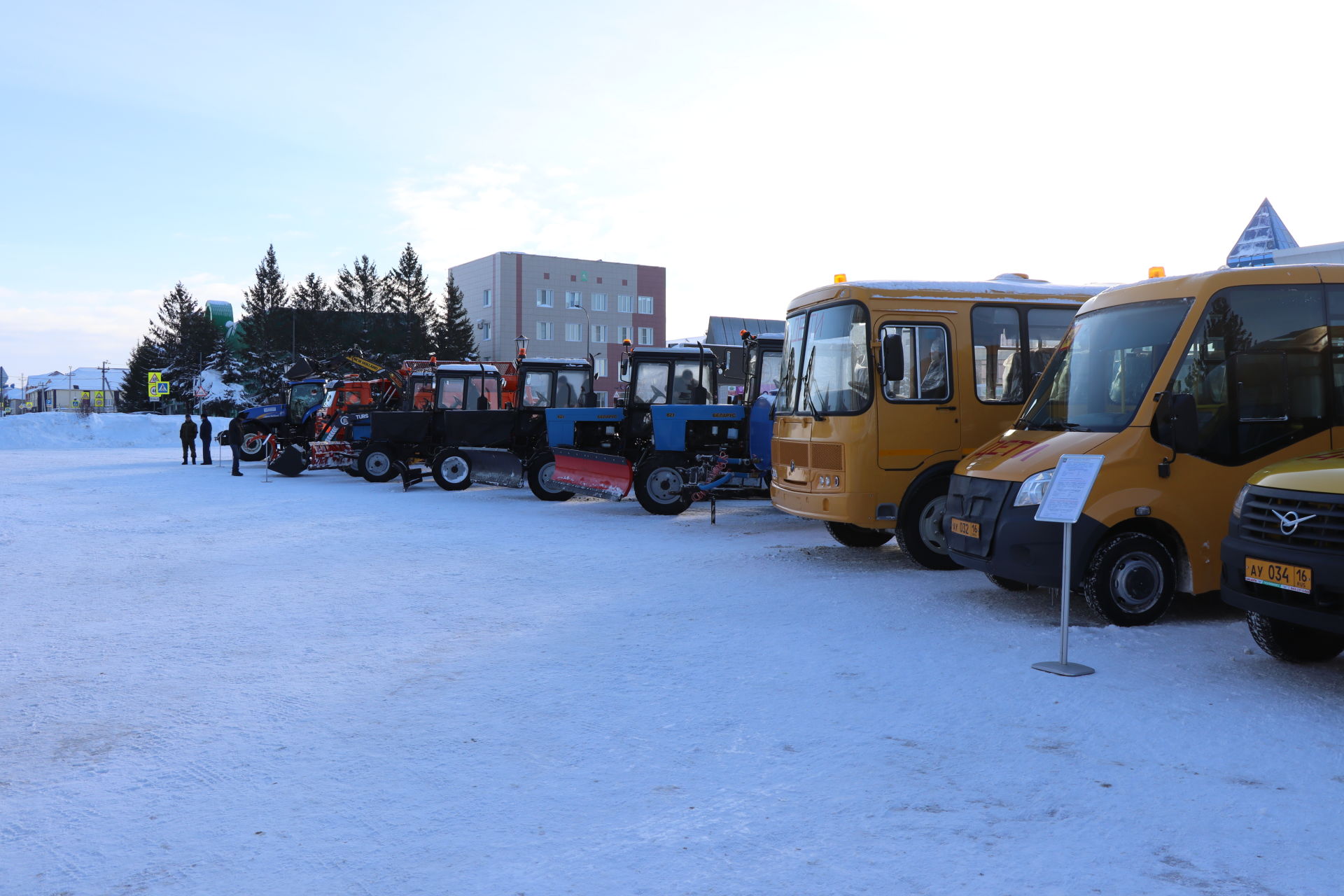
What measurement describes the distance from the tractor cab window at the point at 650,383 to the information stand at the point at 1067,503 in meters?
11.1

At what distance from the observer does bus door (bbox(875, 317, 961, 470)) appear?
9.88 m

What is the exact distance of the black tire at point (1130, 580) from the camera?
714 cm

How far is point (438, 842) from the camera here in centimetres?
358

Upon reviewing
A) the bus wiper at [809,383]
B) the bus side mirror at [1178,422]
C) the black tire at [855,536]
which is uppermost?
the bus wiper at [809,383]

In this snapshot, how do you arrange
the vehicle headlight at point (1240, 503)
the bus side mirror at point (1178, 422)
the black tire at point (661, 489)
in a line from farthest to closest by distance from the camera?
the black tire at point (661, 489) < the bus side mirror at point (1178, 422) < the vehicle headlight at point (1240, 503)

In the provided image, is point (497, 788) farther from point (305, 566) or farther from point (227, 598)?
point (305, 566)

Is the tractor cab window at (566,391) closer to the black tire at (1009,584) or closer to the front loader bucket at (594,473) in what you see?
the front loader bucket at (594,473)

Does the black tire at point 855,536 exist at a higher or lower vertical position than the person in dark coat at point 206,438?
lower

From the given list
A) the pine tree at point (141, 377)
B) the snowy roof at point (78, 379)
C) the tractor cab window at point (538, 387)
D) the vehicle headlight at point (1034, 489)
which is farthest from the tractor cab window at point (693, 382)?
the snowy roof at point (78, 379)

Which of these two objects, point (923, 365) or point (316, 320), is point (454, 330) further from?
point (923, 365)

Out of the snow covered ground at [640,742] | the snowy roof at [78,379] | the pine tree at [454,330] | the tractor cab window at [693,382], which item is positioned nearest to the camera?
the snow covered ground at [640,742]

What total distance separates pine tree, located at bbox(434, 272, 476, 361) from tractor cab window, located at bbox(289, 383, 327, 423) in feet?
139

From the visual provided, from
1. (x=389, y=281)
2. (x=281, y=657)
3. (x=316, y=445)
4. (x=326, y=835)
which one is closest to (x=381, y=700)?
(x=281, y=657)

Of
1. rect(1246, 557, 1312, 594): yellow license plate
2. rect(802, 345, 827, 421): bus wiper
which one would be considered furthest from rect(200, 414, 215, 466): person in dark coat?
rect(1246, 557, 1312, 594): yellow license plate
